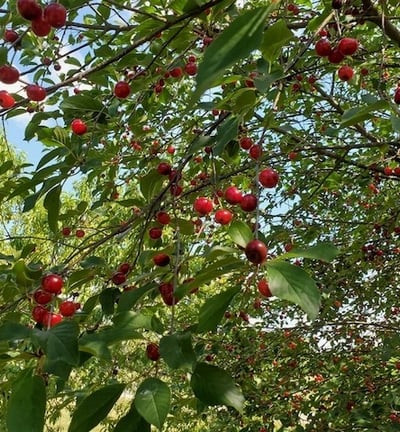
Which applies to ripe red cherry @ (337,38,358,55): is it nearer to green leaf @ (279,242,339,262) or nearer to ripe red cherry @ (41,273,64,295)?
A: green leaf @ (279,242,339,262)

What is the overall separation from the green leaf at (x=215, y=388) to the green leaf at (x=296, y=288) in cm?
24

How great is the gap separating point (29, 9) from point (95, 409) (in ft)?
2.86

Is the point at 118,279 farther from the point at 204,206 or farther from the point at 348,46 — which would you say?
the point at 348,46

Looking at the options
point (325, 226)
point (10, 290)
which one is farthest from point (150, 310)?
point (325, 226)

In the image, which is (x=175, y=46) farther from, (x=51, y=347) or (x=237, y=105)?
(x=51, y=347)

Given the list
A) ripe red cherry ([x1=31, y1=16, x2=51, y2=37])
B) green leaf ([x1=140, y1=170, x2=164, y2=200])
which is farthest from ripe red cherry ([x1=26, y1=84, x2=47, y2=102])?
green leaf ([x1=140, y1=170, x2=164, y2=200])

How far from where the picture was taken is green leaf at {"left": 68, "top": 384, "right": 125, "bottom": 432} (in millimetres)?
858

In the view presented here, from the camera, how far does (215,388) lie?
2.92 feet

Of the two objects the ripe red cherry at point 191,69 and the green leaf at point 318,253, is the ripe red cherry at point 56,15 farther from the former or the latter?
the ripe red cherry at point 191,69

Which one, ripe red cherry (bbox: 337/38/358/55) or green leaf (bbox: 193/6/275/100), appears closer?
green leaf (bbox: 193/6/275/100)

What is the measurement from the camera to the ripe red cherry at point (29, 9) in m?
1.12

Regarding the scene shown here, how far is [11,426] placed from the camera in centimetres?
78

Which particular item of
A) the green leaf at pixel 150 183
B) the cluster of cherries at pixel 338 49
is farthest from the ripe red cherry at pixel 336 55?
the green leaf at pixel 150 183

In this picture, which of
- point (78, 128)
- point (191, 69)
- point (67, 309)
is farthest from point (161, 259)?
point (191, 69)
